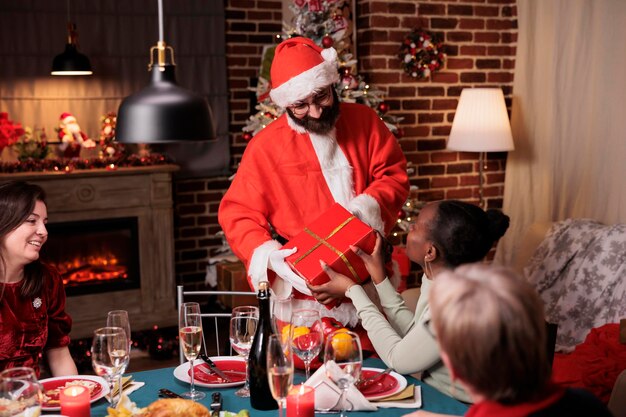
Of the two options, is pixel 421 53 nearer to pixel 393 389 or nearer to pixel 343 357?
pixel 393 389

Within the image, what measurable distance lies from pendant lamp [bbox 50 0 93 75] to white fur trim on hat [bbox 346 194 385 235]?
9.02ft

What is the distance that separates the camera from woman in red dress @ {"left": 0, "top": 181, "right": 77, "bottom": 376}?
7.38 feet

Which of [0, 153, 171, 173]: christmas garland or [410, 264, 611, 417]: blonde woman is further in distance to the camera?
[0, 153, 171, 173]: christmas garland

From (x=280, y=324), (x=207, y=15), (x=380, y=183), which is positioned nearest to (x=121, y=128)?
(x=280, y=324)

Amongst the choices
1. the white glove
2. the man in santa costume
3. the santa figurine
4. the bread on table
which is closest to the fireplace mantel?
the santa figurine

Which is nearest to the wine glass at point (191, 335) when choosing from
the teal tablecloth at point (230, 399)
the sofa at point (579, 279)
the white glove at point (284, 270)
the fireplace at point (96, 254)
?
the teal tablecloth at point (230, 399)

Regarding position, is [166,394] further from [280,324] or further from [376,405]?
[376,405]

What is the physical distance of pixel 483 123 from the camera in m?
4.75

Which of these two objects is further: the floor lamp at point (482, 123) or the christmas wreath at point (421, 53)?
the christmas wreath at point (421, 53)

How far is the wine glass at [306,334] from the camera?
6.21ft

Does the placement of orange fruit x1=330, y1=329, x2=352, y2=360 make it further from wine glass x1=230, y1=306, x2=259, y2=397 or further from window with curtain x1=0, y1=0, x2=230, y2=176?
window with curtain x1=0, y1=0, x2=230, y2=176

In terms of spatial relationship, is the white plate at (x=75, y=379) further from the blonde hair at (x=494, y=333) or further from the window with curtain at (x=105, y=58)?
the window with curtain at (x=105, y=58)

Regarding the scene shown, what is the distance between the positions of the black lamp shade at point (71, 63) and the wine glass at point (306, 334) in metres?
3.38

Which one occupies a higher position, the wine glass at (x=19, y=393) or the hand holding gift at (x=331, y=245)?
the hand holding gift at (x=331, y=245)
